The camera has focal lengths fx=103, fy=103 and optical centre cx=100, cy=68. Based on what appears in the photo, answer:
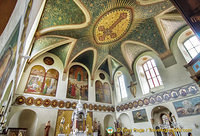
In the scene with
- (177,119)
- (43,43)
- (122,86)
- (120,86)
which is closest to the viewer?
(177,119)

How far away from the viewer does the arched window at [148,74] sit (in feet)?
34.7

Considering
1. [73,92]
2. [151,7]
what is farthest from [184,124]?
[73,92]

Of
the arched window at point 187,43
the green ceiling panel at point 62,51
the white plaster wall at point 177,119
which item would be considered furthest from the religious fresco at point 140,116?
the green ceiling panel at point 62,51

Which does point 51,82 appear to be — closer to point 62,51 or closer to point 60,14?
point 62,51

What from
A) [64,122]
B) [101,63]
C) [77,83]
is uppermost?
[101,63]

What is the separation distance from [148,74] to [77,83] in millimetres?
8193

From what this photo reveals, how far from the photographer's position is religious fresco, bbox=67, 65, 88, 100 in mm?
11289

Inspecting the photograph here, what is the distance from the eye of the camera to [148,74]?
37.9ft

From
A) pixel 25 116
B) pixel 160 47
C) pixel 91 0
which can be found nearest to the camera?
pixel 91 0

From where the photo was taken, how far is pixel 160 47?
9938mm

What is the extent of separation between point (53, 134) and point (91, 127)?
139 inches

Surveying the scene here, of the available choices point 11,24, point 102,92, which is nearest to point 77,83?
point 102,92

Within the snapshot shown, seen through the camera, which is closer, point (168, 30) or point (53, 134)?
point (53, 134)

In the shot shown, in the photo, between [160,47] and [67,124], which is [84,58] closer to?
[67,124]
